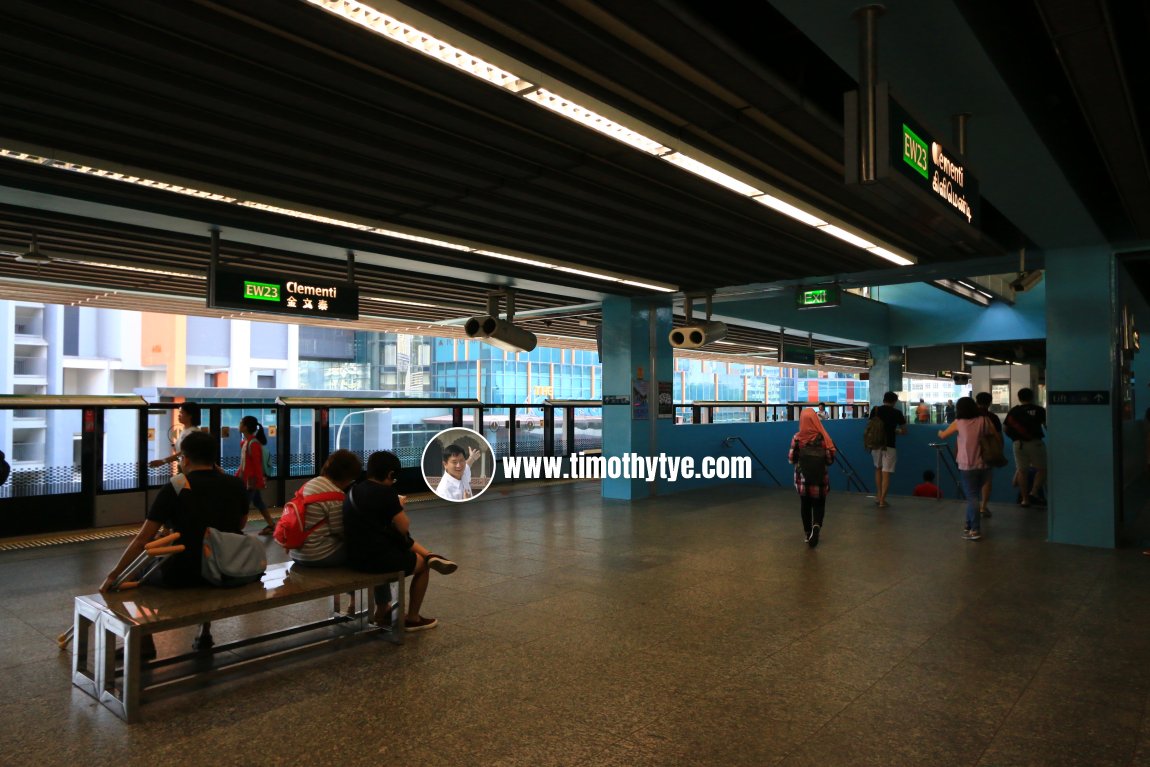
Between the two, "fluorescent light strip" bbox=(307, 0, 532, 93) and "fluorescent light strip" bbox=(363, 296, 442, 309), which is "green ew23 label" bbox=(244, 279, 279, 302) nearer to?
"fluorescent light strip" bbox=(307, 0, 532, 93)

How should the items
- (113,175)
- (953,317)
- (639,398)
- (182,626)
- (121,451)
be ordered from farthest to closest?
(953,317) < (639,398) < (121,451) < (113,175) < (182,626)

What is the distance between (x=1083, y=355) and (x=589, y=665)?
669 cm

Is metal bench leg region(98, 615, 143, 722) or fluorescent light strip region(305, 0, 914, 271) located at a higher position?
fluorescent light strip region(305, 0, 914, 271)

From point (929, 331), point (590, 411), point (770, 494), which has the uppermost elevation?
point (929, 331)

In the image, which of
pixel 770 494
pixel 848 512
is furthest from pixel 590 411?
pixel 848 512

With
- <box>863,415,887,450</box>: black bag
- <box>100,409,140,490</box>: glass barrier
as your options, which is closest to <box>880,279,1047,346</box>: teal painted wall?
<box>863,415,887,450</box>: black bag

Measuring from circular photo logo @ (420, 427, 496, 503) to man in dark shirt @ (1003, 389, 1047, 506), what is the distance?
7261mm

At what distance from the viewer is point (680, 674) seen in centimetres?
396

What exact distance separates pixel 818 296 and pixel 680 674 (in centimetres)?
707

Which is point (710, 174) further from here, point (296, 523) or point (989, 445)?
point (989, 445)

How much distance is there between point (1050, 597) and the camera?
18.1 feet

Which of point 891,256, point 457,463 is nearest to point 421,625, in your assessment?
point 457,463

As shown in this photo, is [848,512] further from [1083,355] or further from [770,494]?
[1083,355]

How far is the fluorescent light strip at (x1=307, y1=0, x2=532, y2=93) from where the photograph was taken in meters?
3.14
